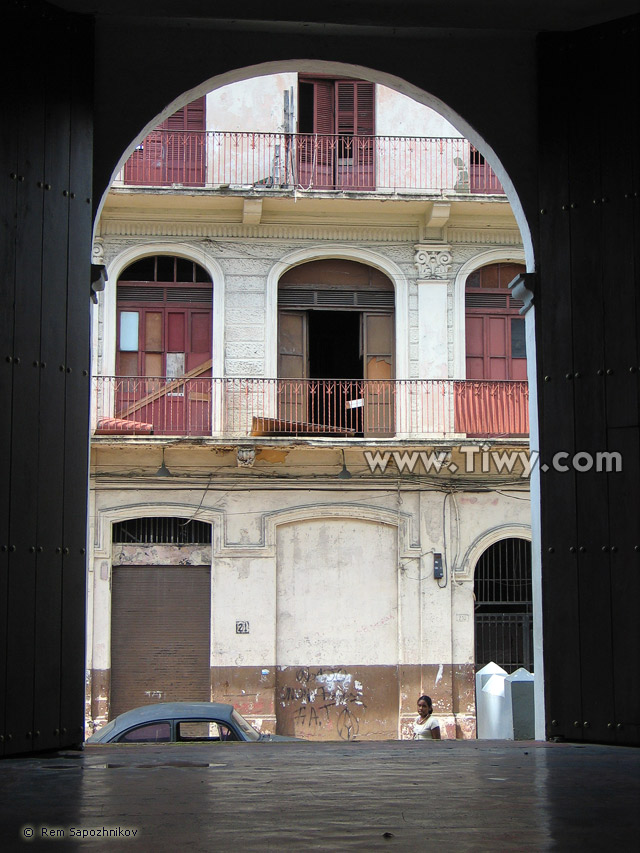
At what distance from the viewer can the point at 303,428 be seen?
1739cm

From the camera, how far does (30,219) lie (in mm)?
4559

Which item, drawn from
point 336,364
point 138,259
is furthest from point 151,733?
point 336,364

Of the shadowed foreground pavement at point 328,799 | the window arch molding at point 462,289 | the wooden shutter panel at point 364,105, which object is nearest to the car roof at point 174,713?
the shadowed foreground pavement at point 328,799

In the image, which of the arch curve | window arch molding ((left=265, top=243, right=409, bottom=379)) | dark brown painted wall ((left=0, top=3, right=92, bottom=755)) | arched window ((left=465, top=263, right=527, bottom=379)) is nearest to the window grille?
window arch molding ((left=265, top=243, right=409, bottom=379))

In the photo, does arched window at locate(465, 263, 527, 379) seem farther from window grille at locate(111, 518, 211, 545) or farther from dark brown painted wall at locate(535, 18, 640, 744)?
dark brown painted wall at locate(535, 18, 640, 744)

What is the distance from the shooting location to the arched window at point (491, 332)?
59.7ft

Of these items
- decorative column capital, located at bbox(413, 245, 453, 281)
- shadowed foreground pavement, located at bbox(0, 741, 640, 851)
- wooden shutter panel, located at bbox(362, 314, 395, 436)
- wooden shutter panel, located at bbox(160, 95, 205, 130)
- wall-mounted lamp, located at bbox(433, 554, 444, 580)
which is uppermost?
wooden shutter panel, located at bbox(160, 95, 205, 130)

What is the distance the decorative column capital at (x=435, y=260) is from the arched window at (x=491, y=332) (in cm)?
54

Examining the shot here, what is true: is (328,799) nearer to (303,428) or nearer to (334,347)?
(303,428)

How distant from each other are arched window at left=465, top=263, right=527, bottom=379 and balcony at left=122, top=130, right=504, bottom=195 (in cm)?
165

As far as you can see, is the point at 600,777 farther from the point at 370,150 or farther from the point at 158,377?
the point at 370,150

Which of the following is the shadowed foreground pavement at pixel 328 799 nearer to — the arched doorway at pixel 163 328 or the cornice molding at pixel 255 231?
the arched doorway at pixel 163 328

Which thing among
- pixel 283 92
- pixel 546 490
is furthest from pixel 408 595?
pixel 546 490

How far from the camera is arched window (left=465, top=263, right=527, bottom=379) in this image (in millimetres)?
18203
